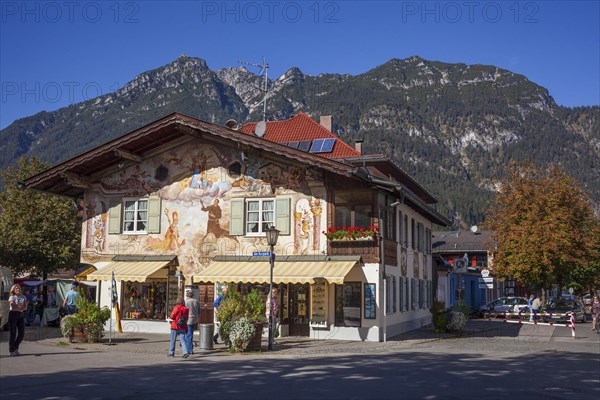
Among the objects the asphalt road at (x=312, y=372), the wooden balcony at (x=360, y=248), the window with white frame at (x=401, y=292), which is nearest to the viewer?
the asphalt road at (x=312, y=372)

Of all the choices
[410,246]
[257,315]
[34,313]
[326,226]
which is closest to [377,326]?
[326,226]

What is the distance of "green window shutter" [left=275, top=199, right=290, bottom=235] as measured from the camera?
2691 centimetres

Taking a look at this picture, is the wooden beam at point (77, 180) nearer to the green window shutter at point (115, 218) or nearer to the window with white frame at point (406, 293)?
the green window shutter at point (115, 218)

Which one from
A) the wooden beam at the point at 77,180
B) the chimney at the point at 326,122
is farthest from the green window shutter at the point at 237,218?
the chimney at the point at 326,122

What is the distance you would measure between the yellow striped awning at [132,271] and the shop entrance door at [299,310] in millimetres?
5207

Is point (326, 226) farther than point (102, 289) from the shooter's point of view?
No

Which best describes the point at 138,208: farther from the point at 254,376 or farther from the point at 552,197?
the point at 552,197

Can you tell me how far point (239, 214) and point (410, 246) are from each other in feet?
30.7

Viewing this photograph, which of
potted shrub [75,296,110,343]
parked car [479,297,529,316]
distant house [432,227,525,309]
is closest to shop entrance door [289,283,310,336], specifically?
potted shrub [75,296,110,343]

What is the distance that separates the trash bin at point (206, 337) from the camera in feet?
68.5

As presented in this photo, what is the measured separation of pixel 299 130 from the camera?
41594 mm

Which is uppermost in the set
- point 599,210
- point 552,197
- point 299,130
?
point 599,210

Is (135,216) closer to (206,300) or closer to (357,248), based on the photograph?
(206,300)

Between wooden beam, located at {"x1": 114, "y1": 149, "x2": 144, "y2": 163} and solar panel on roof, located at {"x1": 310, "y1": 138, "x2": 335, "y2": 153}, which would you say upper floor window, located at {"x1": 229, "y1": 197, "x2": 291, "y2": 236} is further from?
solar panel on roof, located at {"x1": 310, "y1": 138, "x2": 335, "y2": 153}
